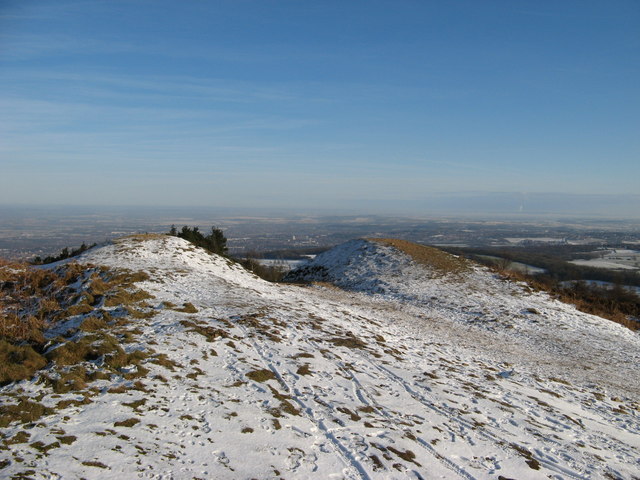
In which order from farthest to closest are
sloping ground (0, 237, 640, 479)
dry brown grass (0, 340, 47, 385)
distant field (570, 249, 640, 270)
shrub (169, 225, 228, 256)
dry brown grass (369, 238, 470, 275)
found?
distant field (570, 249, 640, 270) → shrub (169, 225, 228, 256) → dry brown grass (369, 238, 470, 275) → dry brown grass (0, 340, 47, 385) → sloping ground (0, 237, 640, 479)

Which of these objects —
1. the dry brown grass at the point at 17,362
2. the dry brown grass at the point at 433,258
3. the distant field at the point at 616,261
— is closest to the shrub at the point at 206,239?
the dry brown grass at the point at 433,258

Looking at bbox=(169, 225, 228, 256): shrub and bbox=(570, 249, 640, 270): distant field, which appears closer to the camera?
bbox=(169, 225, 228, 256): shrub

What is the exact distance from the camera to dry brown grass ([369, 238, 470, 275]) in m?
31.0

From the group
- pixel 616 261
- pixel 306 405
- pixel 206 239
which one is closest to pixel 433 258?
pixel 206 239

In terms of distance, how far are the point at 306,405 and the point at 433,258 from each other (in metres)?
27.5

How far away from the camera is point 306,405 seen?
827 centimetres

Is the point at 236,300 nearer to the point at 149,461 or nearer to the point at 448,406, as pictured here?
the point at 448,406

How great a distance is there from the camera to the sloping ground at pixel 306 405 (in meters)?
5.98

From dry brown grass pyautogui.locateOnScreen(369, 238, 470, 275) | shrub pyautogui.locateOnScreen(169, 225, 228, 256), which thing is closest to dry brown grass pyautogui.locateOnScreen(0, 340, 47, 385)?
shrub pyautogui.locateOnScreen(169, 225, 228, 256)

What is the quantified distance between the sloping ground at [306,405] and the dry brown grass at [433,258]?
1285cm

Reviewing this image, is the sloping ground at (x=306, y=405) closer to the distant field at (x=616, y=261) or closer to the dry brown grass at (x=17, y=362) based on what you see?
the dry brown grass at (x=17, y=362)

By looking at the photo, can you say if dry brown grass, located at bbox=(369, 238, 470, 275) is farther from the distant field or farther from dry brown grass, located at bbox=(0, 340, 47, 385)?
the distant field

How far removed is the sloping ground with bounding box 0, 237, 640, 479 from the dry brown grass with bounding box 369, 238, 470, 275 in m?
12.8

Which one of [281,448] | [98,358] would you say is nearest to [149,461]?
[281,448]
